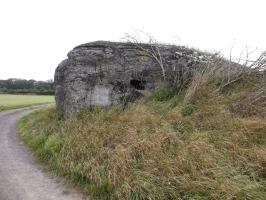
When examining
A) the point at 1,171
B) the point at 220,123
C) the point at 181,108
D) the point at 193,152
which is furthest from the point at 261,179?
the point at 1,171

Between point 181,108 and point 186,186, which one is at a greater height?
point 181,108

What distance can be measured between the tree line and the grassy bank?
48788 mm

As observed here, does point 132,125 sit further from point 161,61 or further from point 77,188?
point 161,61

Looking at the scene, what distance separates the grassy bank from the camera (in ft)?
15.1

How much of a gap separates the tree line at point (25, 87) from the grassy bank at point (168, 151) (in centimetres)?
4879

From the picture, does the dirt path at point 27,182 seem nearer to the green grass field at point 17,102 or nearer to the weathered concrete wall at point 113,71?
the weathered concrete wall at point 113,71

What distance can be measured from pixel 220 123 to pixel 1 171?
531 centimetres

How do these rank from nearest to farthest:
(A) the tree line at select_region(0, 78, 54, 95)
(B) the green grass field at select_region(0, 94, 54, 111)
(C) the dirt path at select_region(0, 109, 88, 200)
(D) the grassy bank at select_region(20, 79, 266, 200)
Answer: (D) the grassy bank at select_region(20, 79, 266, 200)
(C) the dirt path at select_region(0, 109, 88, 200)
(B) the green grass field at select_region(0, 94, 54, 111)
(A) the tree line at select_region(0, 78, 54, 95)

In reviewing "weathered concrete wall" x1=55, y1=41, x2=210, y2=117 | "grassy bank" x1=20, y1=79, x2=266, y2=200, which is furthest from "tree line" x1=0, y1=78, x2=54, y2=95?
"grassy bank" x1=20, y1=79, x2=266, y2=200

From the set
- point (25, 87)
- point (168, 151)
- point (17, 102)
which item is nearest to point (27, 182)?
point (168, 151)

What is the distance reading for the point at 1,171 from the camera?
6.73 meters

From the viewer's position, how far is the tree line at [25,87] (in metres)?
55.4

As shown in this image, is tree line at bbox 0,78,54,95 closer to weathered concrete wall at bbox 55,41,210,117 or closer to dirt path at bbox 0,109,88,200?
weathered concrete wall at bbox 55,41,210,117

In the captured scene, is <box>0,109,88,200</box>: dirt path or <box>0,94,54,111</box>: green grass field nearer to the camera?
<box>0,109,88,200</box>: dirt path
